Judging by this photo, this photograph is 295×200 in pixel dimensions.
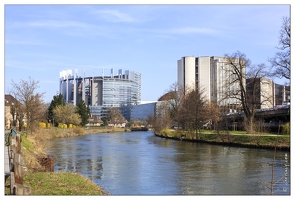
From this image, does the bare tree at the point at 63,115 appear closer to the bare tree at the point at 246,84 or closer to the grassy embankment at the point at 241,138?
the grassy embankment at the point at 241,138

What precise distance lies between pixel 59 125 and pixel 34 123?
123 ft

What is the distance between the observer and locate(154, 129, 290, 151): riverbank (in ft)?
117

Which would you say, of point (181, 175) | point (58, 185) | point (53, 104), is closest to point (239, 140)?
point (181, 175)

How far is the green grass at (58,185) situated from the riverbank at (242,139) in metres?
17.4

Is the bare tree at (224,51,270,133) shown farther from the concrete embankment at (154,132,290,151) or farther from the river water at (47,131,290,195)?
the river water at (47,131,290,195)

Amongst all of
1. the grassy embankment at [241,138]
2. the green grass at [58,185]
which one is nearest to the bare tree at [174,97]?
the grassy embankment at [241,138]

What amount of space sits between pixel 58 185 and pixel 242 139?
3217 centimetres

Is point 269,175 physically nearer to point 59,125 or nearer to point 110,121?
point 59,125

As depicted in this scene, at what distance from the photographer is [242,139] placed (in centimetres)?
4253

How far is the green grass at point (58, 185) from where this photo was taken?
12437mm

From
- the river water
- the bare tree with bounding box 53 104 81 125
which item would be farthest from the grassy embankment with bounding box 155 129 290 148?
the bare tree with bounding box 53 104 81 125

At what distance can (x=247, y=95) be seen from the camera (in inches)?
2013

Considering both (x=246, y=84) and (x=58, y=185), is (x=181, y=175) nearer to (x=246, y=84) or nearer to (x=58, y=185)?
(x=58, y=185)
